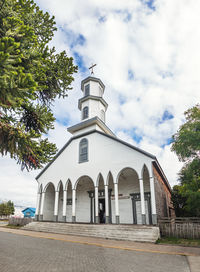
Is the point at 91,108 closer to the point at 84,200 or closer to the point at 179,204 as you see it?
the point at 84,200

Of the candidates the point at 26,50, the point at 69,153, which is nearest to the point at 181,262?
the point at 26,50

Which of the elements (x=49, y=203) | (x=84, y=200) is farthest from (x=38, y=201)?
(x=84, y=200)

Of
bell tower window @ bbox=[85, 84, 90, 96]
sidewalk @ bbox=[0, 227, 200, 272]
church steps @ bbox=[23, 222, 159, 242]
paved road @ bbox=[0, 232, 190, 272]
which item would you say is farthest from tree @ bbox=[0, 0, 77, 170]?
bell tower window @ bbox=[85, 84, 90, 96]

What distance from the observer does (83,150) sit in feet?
66.1

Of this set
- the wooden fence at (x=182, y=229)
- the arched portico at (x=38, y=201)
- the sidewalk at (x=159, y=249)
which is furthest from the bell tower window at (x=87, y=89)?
the sidewalk at (x=159, y=249)

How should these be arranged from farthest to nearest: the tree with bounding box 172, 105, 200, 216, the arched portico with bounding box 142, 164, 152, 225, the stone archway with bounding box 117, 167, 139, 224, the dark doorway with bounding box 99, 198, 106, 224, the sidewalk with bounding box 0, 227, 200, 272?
the dark doorway with bounding box 99, 198, 106, 224, the stone archway with bounding box 117, 167, 139, 224, the arched portico with bounding box 142, 164, 152, 225, the tree with bounding box 172, 105, 200, 216, the sidewalk with bounding box 0, 227, 200, 272

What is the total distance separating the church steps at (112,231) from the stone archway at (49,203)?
4884 mm

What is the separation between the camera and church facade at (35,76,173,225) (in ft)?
53.7

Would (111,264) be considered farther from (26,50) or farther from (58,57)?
(58,57)

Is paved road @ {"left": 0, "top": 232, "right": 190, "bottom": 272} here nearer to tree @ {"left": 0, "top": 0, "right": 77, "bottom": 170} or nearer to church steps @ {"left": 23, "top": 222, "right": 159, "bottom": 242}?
tree @ {"left": 0, "top": 0, "right": 77, "bottom": 170}

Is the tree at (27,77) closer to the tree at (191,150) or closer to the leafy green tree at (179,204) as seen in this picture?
the tree at (191,150)

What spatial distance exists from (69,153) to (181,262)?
1621 cm

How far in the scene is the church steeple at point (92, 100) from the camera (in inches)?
887

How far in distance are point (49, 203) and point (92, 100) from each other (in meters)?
13.3
